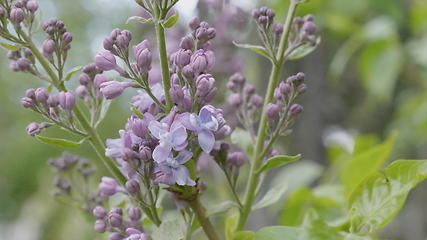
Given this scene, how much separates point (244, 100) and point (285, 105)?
4.1 inches

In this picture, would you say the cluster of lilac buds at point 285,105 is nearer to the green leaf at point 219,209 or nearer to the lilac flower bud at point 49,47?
the green leaf at point 219,209

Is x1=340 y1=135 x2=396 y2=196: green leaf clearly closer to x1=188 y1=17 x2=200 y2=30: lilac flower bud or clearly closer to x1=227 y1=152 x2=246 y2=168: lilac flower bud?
x1=227 y1=152 x2=246 y2=168: lilac flower bud

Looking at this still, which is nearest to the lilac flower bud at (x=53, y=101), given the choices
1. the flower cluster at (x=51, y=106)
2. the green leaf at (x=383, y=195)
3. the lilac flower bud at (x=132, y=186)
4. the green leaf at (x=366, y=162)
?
the flower cluster at (x=51, y=106)

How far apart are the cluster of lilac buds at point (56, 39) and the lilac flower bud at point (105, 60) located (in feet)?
0.15

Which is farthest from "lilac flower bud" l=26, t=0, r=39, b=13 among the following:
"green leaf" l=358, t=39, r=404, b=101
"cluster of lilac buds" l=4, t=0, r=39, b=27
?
"green leaf" l=358, t=39, r=404, b=101

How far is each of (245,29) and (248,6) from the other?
11 cm

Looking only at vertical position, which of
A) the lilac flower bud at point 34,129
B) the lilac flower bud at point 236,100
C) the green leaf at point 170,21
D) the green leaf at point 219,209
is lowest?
the green leaf at point 219,209

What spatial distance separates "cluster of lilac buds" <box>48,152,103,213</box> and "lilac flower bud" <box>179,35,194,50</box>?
0.29 m

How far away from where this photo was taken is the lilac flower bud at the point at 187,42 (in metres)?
0.55

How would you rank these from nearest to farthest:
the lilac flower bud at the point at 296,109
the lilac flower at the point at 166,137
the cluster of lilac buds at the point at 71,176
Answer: the lilac flower at the point at 166,137
the lilac flower bud at the point at 296,109
the cluster of lilac buds at the point at 71,176

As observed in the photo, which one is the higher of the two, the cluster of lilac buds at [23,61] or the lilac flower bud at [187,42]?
the cluster of lilac buds at [23,61]

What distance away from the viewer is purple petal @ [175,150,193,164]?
52 centimetres

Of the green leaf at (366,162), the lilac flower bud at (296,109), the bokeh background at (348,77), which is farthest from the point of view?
the bokeh background at (348,77)

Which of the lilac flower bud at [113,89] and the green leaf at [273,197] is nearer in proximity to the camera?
the lilac flower bud at [113,89]
